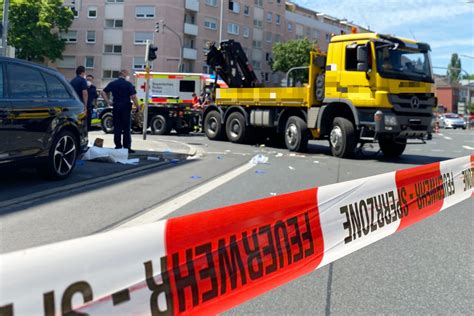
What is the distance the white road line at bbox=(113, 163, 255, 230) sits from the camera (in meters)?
5.65

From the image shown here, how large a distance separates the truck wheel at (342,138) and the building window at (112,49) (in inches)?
1853

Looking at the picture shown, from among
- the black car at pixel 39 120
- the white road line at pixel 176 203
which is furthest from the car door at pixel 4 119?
the white road line at pixel 176 203

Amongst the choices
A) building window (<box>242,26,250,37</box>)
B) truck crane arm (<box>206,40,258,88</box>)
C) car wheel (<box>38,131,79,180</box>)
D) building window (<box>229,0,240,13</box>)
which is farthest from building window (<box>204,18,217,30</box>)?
car wheel (<box>38,131,79,180</box>)

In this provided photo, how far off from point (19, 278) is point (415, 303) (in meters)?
2.72

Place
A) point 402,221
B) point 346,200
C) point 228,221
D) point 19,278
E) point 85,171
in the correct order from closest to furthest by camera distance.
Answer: point 19,278 < point 228,221 < point 346,200 < point 402,221 < point 85,171

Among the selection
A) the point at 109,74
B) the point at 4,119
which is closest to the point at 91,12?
the point at 109,74

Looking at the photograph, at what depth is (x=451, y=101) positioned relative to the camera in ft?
384

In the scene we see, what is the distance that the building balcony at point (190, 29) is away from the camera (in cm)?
5731

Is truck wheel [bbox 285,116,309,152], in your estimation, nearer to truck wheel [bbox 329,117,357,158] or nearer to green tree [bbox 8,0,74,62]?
truck wheel [bbox 329,117,357,158]

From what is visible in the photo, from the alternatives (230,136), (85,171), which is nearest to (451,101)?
(230,136)

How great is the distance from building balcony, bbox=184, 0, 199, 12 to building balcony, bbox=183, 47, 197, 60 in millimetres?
4612

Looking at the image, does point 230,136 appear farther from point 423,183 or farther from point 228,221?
point 228,221

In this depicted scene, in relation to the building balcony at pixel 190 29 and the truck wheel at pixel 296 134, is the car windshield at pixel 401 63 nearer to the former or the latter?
the truck wheel at pixel 296 134

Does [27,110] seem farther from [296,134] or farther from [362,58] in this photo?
[296,134]
